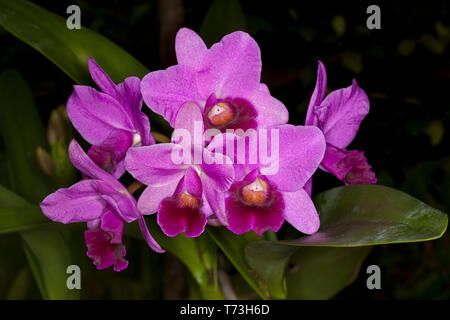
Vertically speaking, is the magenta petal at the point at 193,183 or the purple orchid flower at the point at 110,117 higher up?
the purple orchid flower at the point at 110,117

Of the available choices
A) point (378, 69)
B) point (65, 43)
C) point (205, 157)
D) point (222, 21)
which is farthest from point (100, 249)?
point (378, 69)

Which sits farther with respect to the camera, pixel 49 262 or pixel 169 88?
pixel 49 262

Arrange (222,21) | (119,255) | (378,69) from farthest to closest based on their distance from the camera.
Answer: (378,69) → (222,21) → (119,255)

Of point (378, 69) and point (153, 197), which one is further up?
point (378, 69)

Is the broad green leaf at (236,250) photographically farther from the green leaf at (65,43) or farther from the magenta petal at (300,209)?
the green leaf at (65,43)

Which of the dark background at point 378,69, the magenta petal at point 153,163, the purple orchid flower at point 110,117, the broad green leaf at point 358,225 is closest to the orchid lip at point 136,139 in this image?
the purple orchid flower at point 110,117

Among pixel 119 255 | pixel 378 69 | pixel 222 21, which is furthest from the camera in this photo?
pixel 378 69

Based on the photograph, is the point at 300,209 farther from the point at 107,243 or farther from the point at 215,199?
the point at 107,243

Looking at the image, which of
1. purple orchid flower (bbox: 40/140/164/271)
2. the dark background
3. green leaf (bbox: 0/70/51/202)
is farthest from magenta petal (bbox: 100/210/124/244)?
the dark background
